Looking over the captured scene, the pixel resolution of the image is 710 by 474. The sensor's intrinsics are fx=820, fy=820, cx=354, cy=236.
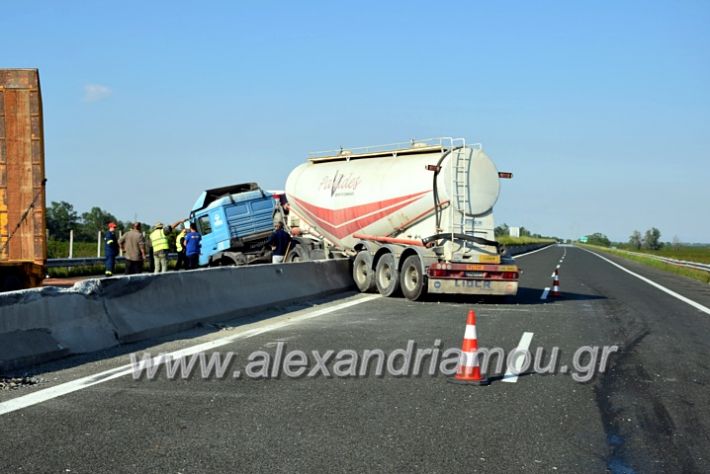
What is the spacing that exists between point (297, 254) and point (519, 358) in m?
14.8

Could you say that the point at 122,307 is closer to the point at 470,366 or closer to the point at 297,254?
the point at 470,366

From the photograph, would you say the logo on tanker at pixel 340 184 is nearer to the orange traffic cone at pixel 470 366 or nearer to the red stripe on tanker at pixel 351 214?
the red stripe on tanker at pixel 351 214

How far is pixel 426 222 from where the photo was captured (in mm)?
18578

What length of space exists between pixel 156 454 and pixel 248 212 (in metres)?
21.8

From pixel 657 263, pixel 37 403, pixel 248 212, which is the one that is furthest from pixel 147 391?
pixel 657 263

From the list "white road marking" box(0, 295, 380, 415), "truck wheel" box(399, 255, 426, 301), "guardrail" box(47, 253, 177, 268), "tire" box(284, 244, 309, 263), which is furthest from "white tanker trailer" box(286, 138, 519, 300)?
"guardrail" box(47, 253, 177, 268)

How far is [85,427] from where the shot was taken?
19.6ft

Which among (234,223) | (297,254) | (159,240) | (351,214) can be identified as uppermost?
(351,214)

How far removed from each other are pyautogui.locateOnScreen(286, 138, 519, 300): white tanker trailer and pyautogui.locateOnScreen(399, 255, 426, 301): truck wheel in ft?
0.07

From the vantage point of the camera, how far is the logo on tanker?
21.0m

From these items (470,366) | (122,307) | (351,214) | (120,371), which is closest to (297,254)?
(351,214)

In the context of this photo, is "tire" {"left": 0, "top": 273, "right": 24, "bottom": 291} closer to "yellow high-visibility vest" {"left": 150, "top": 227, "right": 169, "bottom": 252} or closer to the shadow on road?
the shadow on road

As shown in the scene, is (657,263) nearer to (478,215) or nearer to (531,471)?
(478,215)

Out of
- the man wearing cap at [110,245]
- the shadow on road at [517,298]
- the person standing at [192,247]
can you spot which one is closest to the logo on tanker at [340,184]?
the shadow on road at [517,298]
